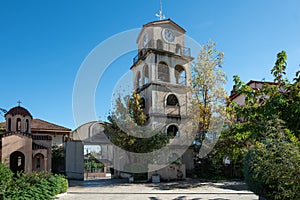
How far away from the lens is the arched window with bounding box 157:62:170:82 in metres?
23.5

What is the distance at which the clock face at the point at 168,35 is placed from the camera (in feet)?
78.0

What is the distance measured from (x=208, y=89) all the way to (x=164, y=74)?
14.3 feet

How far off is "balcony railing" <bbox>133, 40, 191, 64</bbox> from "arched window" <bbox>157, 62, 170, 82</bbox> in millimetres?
1306

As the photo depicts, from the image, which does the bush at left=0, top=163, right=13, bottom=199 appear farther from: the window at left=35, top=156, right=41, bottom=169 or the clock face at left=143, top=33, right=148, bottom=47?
the clock face at left=143, top=33, right=148, bottom=47

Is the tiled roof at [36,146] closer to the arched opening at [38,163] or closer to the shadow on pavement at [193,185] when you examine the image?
the arched opening at [38,163]

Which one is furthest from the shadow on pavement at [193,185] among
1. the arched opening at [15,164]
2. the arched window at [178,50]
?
the arched window at [178,50]

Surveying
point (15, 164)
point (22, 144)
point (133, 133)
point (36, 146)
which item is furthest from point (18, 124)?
point (133, 133)

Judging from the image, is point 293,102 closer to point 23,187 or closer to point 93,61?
point 23,187

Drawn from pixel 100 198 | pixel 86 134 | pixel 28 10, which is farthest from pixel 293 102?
pixel 86 134

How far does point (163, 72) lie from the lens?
23.7m

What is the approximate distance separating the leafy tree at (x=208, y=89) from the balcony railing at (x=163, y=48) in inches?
109

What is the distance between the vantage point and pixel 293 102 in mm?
8289

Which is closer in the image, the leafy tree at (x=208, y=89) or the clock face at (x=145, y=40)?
the leafy tree at (x=208, y=89)

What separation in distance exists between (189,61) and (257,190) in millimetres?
16730
